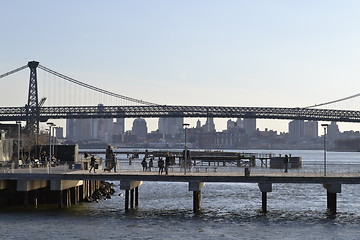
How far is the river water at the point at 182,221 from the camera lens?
38406 mm

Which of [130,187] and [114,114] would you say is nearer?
[130,187]

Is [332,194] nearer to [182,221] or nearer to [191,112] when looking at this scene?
[182,221]

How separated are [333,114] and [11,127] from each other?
76.9 meters

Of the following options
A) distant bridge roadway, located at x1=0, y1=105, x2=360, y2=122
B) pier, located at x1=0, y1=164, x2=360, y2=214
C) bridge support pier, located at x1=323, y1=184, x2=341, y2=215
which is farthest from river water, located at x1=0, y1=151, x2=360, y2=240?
distant bridge roadway, located at x1=0, y1=105, x2=360, y2=122

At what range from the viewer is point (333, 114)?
148500 mm

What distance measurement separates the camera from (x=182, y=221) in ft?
142

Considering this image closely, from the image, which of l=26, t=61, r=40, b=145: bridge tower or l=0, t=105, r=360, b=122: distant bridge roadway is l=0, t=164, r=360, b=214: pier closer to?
l=26, t=61, r=40, b=145: bridge tower

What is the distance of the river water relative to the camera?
38406mm

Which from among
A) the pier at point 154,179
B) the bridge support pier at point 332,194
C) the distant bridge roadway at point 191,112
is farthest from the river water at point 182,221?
the distant bridge roadway at point 191,112

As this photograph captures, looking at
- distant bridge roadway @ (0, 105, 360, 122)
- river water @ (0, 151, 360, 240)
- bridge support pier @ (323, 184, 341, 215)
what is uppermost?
distant bridge roadway @ (0, 105, 360, 122)

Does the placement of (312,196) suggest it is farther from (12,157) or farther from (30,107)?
(30,107)

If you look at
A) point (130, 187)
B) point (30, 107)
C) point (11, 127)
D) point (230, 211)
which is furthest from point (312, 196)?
point (30, 107)

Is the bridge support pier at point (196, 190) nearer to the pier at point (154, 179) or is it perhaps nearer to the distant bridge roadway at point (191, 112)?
the pier at point (154, 179)

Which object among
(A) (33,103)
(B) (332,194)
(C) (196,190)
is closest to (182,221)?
(C) (196,190)
